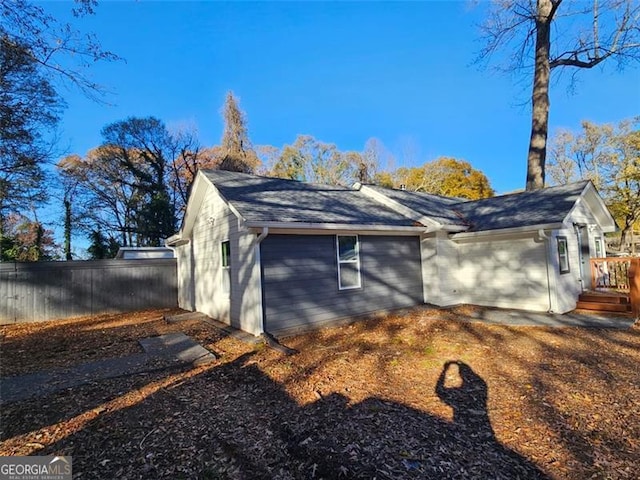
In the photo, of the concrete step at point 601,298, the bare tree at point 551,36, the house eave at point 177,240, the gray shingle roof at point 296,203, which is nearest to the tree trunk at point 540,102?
the bare tree at point 551,36

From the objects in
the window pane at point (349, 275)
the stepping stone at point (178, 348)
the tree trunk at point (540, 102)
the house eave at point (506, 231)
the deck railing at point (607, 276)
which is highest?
the tree trunk at point (540, 102)

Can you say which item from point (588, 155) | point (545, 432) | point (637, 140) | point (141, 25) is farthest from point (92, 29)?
point (588, 155)

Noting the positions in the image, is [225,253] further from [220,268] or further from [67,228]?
[67,228]

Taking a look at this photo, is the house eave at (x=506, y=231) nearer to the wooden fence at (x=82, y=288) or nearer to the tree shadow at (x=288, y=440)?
the tree shadow at (x=288, y=440)

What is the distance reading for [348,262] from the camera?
8.28m

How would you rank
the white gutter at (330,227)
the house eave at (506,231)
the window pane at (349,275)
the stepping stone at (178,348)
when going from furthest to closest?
the window pane at (349,275) < the house eave at (506,231) < the white gutter at (330,227) < the stepping stone at (178,348)

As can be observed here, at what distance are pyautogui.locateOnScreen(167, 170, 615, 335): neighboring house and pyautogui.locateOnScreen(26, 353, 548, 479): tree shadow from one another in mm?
3018

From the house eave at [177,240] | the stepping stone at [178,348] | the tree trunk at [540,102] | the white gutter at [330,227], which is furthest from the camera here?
the tree trunk at [540,102]

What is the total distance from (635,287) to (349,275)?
274 inches

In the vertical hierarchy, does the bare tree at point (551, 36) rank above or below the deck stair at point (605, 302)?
above

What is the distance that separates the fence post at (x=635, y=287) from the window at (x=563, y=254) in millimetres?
1320

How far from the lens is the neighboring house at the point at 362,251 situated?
7117 millimetres

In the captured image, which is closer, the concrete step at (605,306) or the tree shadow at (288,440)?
the tree shadow at (288,440)

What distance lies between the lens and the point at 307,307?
743 cm
